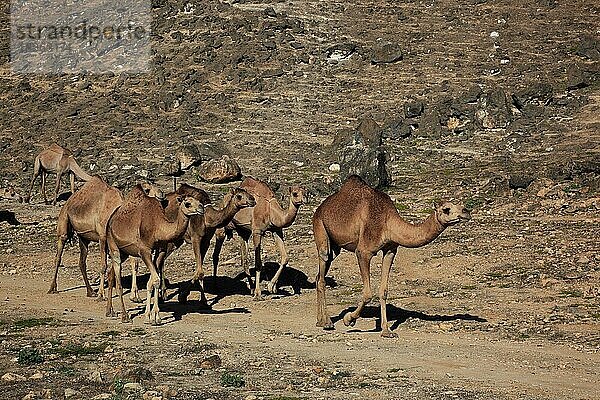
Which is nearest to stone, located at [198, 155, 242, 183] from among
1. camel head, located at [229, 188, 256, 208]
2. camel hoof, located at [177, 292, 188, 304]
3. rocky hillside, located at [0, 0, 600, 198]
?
rocky hillside, located at [0, 0, 600, 198]

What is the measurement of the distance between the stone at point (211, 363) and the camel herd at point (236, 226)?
9.31 ft

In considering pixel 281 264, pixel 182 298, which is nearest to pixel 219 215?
pixel 182 298

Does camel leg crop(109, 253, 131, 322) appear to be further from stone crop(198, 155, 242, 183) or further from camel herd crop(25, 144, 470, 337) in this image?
stone crop(198, 155, 242, 183)

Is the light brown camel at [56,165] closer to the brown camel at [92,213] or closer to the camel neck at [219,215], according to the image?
the brown camel at [92,213]

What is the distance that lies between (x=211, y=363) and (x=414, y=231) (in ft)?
11.8

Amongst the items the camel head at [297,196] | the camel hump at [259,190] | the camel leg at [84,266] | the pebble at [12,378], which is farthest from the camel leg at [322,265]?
the pebble at [12,378]

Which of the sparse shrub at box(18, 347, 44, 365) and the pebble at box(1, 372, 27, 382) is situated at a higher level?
the sparse shrub at box(18, 347, 44, 365)

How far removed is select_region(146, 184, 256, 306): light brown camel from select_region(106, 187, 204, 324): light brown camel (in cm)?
20

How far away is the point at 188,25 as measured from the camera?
45.6 meters

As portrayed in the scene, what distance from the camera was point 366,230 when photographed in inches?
574

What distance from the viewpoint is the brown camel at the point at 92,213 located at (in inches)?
688

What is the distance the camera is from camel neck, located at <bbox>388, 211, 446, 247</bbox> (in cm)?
1420

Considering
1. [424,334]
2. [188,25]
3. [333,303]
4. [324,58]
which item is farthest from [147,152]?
[424,334]

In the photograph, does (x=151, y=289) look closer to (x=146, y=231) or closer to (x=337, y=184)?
(x=146, y=231)
